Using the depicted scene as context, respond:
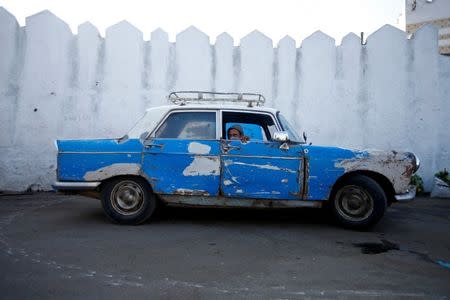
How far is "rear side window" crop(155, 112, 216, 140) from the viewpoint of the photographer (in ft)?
15.3

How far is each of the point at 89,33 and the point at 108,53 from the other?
0.58m

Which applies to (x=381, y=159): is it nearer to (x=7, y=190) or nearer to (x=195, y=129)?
(x=195, y=129)

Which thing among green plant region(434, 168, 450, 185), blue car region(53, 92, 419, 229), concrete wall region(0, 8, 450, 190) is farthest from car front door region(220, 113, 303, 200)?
green plant region(434, 168, 450, 185)

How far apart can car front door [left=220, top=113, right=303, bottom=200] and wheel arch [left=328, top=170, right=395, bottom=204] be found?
1.53 feet

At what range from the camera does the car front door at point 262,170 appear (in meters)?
4.47

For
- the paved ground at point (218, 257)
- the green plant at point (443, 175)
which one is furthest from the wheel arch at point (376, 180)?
the green plant at point (443, 175)

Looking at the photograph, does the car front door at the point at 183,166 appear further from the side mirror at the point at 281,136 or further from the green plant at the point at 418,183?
the green plant at the point at 418,183

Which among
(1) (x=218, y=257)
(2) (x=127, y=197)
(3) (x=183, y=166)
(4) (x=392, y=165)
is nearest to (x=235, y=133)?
(3) (x=183, y=166)

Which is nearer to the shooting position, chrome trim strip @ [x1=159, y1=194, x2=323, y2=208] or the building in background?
chrome trim strip @ [x1=159, y1=194, x2=323, y2=208]

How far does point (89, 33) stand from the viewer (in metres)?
7.73

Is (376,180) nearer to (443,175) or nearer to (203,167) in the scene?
(203,167)

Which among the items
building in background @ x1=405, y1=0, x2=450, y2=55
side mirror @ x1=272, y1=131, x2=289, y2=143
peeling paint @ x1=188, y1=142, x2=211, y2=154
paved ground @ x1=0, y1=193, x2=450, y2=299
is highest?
building in background @ x1=405, y1=0, x2=450, y2=55

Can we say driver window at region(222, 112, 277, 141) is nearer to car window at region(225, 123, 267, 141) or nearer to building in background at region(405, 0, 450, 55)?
car window at region(225, 123, 267, 141)

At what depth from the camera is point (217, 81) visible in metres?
7.86
